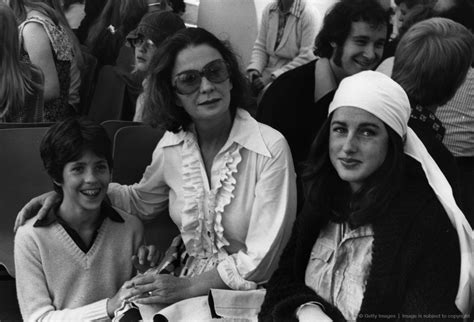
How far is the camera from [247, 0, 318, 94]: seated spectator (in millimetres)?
5453

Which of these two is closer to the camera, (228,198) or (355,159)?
(355,159)

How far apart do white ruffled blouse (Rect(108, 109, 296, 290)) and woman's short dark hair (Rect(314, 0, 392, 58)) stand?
1.03 meters

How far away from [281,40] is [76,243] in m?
2.97

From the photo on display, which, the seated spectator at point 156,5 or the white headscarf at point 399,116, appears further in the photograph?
the seated spectator at point 156,5

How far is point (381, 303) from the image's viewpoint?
2281 mm

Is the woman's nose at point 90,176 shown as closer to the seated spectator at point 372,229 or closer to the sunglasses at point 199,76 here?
the sunglasses at point 199,76

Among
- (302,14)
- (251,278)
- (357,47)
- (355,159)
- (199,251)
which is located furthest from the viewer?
(302,14)

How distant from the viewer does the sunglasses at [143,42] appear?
4.33 meters

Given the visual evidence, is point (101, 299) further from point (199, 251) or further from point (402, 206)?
point (402, 206)

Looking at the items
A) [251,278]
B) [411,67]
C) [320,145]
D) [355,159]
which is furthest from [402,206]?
[411,67]

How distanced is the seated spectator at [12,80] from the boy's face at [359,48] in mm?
1586

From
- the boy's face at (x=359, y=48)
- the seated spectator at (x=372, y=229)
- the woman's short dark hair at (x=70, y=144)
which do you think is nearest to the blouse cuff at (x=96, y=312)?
the woman's short dark hair at (x=70, y=144)

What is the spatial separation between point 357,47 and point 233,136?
1.14m

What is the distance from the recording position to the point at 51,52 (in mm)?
4344
